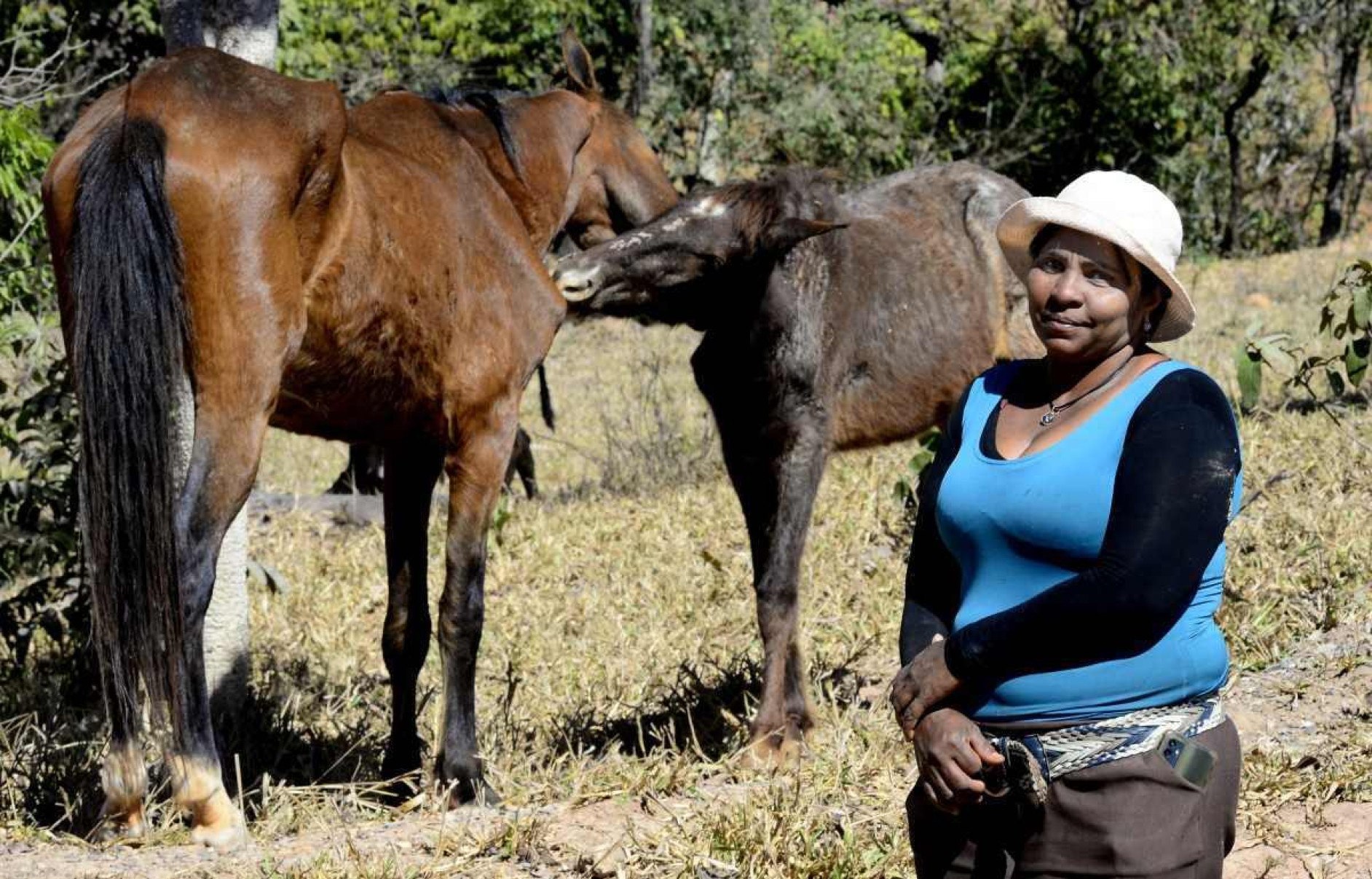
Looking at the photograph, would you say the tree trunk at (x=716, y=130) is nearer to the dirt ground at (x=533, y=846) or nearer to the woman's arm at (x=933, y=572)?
the dirt ground at (x=533, y=846)

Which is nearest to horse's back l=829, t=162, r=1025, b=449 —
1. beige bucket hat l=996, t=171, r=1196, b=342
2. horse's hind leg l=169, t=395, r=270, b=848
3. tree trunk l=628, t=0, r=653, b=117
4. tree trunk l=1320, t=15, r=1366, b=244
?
horse's hind leg l=169, t=395, r=270, b=848

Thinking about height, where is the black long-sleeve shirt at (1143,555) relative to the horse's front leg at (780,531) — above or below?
above

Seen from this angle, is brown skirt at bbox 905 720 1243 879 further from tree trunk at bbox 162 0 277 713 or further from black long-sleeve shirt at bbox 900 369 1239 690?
tree trunk at bbox 162 0 277 713

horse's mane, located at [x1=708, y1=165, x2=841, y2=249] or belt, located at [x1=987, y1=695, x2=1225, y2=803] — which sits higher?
horse's mane, located at [x1=708, y1=165, x2=841, y2=249]

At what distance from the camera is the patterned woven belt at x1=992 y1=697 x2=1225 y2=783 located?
2.42m

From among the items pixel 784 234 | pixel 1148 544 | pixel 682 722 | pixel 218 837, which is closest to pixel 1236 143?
pixel 784 234

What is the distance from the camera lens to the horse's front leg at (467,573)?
4855 mm

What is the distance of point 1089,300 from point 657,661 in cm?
405

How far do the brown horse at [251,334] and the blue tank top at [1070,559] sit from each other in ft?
7.36

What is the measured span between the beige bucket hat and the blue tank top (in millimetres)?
158

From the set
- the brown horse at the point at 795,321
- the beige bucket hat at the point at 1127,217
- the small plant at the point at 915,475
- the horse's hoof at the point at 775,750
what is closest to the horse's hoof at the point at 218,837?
the horse's hoof at the point at 775,750

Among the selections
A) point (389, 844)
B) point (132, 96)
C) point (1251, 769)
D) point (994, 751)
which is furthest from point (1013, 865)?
point (132, 96)

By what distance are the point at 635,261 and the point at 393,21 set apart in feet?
47.3

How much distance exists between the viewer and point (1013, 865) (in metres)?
2.53
